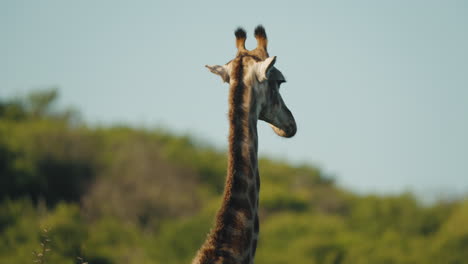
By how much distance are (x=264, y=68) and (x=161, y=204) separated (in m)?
33.5

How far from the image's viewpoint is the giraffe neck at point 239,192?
6168 mm

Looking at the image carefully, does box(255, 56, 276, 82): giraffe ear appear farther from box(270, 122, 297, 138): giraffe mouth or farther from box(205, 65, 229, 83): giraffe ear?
box(270, 122, 297, 138): giraffe mouth

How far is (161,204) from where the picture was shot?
39.9 metres

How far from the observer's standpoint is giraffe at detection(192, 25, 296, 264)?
619 centimetres

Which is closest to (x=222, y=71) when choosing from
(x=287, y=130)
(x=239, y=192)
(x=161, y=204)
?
(x=287, y=130)

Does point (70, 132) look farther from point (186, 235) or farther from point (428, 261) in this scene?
point (428, 261)

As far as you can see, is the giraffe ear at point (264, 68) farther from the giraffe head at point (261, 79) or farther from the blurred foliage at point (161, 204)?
the blurred foliage at point (161, 204)

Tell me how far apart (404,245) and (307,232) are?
4.13 m

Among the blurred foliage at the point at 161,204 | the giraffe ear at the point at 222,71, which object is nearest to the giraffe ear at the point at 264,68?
the giraffe ear at the point at 222,71

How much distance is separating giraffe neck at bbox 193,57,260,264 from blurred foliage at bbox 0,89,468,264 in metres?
12.8

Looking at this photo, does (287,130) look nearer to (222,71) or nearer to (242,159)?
(222,71)

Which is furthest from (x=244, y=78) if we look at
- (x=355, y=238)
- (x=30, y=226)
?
(x=355, y=238)

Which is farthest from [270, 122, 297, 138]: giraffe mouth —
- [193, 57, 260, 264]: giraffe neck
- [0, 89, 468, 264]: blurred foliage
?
[0, 89, 468, 264]: blurred foliage

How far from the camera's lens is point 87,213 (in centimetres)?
3350
